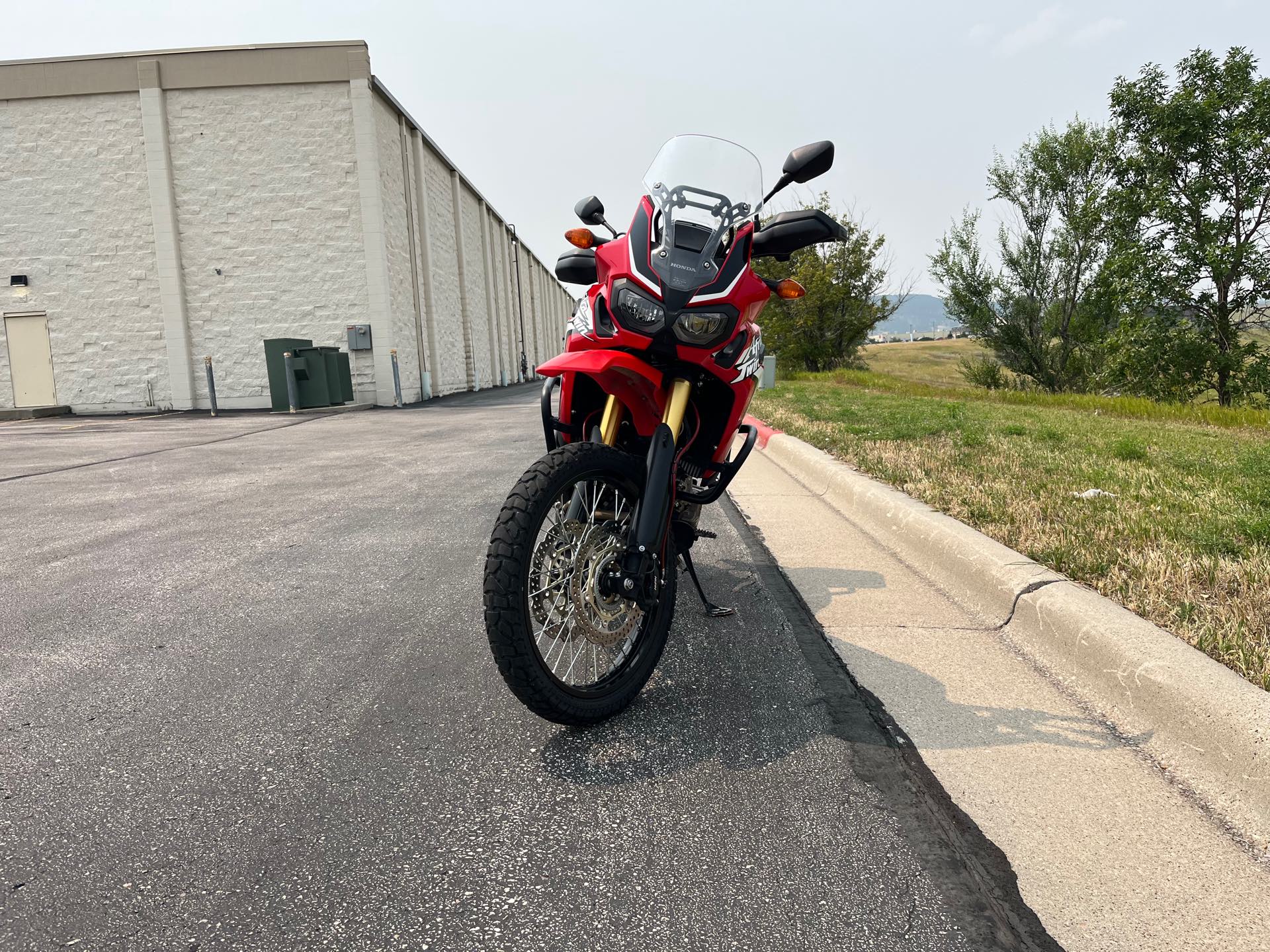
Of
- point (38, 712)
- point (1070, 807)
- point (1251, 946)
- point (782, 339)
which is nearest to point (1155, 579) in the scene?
point (1070, 807)

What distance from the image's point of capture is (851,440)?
27.5 ft

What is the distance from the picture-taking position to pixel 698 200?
119 inches

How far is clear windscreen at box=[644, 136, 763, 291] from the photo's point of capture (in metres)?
2.74

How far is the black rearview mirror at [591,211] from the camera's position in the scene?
3268mm

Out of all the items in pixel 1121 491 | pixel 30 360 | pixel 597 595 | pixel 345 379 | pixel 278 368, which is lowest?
pixel 1121 491

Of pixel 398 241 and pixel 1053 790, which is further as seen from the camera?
pixel 398 241

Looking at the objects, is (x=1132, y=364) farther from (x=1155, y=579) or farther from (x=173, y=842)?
(x=173, y=842)

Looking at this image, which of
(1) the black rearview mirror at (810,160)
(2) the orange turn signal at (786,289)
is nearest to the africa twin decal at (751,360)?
(2) the orange turn signal at (786,289)

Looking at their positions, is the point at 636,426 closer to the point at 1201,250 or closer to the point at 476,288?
the point at 1201,250

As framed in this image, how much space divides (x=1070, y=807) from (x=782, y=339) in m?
29.3

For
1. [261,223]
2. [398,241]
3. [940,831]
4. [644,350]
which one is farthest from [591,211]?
→ [398,241]

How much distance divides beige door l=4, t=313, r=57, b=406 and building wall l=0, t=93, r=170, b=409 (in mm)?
203

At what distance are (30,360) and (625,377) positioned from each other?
25421mm

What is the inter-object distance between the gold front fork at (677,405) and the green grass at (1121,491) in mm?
1847
